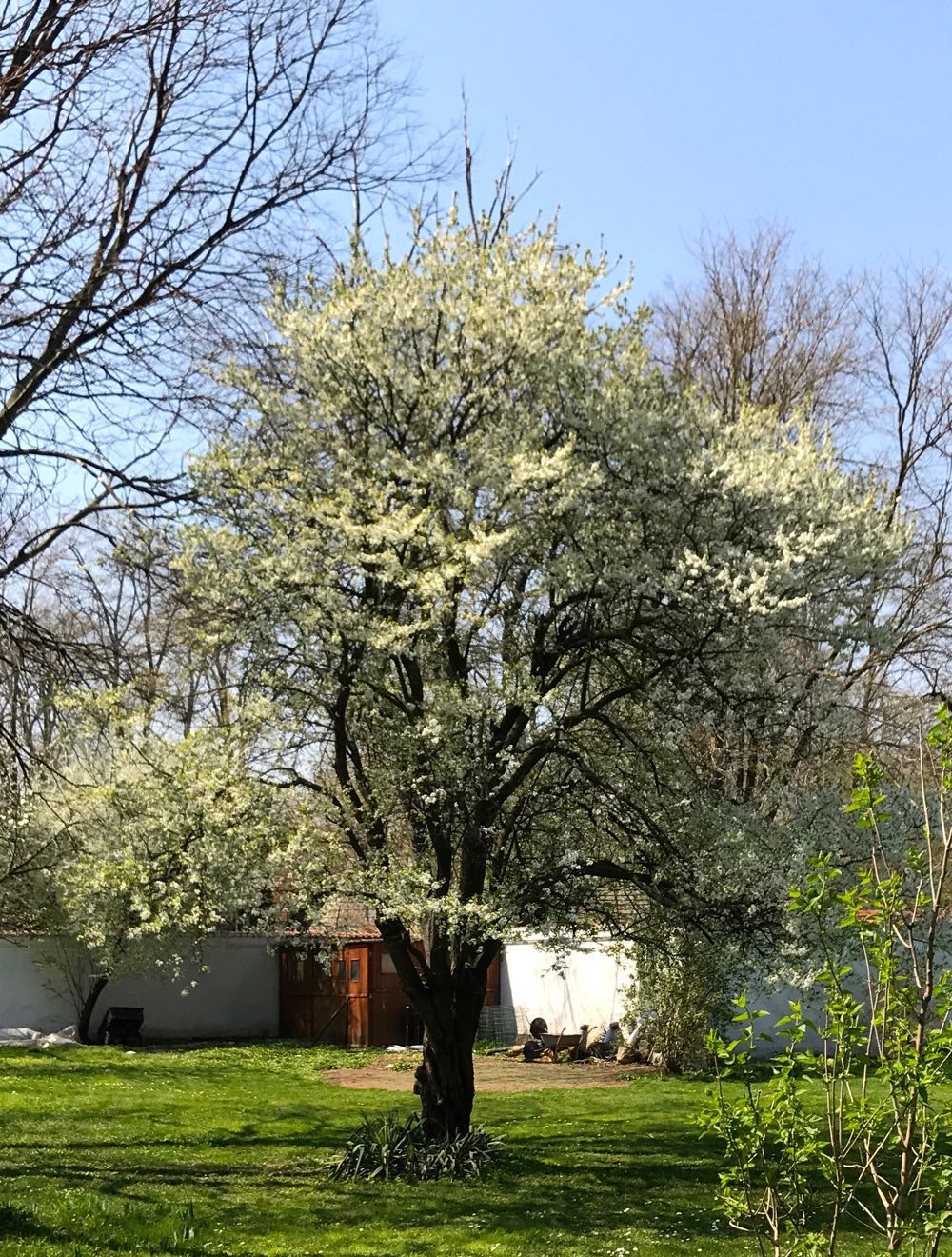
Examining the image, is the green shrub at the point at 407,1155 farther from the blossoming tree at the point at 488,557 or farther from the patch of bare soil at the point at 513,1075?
the patch of bare soil at the point at 513,1075

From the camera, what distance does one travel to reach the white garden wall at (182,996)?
895 inches

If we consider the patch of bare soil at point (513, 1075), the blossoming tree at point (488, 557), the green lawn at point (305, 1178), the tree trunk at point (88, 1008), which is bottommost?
the patch of bare soil at point (513, 1075)

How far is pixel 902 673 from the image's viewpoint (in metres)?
18.9

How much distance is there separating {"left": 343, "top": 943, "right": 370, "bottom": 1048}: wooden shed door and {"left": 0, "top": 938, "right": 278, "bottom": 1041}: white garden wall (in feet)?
5.69

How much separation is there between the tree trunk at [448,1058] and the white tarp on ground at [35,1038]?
40.1ft

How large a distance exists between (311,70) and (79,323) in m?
2.45

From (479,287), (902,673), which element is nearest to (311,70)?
(479,287)

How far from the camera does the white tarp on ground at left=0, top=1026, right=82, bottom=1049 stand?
68.9 feet

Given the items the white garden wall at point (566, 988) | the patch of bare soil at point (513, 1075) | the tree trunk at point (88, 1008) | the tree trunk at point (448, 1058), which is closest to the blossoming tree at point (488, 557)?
the tree trunk at point (448, 1058)

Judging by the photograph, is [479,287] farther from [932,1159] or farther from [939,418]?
[939,418]

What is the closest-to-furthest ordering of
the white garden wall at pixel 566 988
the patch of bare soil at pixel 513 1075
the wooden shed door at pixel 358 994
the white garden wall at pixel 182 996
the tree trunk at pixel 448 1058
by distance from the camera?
the tree trunk at pixel 448 1058, the patch of bare soil at pixel 513 1075, the white garden wall at pixel 566 988, the white garden wall at pixel 182 996, the wooden shed door at pixel 358 994

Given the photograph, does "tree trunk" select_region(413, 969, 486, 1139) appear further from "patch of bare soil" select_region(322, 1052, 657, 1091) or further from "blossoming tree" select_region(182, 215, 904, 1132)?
"patch of bare soil" select_region(322, 1052, 657, 1091)

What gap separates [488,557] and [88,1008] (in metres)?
17.3

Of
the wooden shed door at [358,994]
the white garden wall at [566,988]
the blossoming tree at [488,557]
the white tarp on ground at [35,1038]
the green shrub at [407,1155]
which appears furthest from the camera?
the wooden shed door at [358,994]
